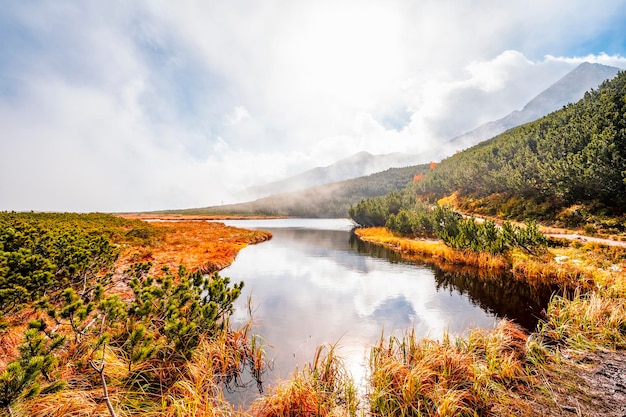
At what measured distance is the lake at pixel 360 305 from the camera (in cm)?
1212

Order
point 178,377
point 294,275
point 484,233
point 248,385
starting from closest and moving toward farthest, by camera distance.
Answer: point 178,377, point 248,385, point 294,275, point 484,233

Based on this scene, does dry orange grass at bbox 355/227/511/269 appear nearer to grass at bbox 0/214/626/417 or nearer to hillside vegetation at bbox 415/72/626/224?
grass at bbox 0/214/626/417

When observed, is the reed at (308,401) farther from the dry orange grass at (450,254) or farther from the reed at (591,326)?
the dry orange grass at (450,254)

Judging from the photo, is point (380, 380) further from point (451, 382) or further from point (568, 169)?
point (568, 169)

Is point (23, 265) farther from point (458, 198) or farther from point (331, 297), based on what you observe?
point (458, 198)

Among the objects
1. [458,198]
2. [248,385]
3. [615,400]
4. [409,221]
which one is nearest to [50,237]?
[248,385]

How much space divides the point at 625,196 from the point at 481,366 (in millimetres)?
41433

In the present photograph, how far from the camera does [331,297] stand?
63.2 feet

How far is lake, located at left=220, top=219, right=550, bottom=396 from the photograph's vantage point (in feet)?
39.8

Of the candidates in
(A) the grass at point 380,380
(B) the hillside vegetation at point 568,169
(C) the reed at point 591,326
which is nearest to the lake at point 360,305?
(A) the grass at point 380,380

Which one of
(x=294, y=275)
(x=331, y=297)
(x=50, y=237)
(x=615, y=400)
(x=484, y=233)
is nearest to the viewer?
(x=615, y=400)

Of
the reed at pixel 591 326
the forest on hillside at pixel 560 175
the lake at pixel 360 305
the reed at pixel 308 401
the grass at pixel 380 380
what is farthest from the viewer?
the forest on hillside at pixel 560 175

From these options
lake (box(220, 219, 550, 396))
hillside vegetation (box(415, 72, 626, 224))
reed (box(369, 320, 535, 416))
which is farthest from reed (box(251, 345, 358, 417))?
hillside vegetation (box(415, 72, 626, 224))

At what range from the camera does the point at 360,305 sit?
57.3 feet
